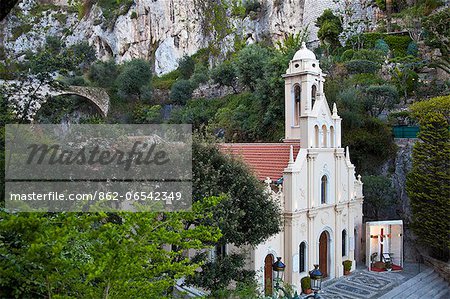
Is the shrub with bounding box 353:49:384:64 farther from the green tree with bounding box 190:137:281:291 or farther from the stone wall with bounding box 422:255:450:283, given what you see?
the green tree with bounding box 190:137:281:291

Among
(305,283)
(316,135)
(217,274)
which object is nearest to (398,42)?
(316,135)

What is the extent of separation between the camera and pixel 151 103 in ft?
150

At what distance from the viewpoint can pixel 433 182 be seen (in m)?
19.7

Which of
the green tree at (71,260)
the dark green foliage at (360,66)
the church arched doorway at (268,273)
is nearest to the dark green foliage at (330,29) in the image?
the dark green foliage at (360,66)

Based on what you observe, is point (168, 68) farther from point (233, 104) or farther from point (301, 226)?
point (301, 226)

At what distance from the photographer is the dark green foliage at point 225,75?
3875 centimetres

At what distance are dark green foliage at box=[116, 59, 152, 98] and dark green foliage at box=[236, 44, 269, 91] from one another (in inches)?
611

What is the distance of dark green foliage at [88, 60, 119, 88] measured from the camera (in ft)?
158

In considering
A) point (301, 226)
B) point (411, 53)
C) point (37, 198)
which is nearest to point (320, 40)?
point (411, 53)

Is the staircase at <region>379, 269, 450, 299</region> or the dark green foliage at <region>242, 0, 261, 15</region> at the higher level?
the dark green foliage at <region>242, 0, 261, 15</region>

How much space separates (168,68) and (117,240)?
52433 mm

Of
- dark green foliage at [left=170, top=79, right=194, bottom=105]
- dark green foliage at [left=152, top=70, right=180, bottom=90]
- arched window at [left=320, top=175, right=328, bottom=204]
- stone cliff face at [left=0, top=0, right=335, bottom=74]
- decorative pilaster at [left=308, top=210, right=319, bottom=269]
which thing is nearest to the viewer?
decorative pilaster at [left=308, top=210, right=319, bottom=269]

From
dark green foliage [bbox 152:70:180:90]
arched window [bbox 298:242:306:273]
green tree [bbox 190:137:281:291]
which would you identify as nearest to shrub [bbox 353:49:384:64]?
dark green foliage [bbox 152:70:180:90]

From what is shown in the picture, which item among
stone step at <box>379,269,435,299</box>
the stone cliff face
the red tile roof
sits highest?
the stone cliff face
